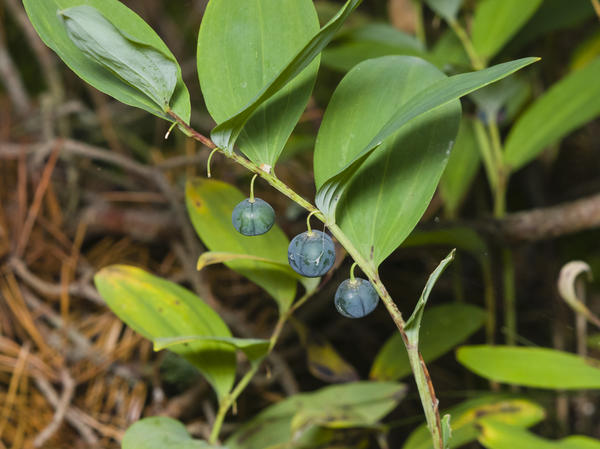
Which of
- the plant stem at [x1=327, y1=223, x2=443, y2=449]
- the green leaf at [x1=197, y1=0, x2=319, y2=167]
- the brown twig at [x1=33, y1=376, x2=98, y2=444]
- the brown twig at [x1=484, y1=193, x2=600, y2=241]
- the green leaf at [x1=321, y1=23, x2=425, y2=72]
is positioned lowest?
the plant stem at [x1=327, y1=223, x2=443, y2=449]

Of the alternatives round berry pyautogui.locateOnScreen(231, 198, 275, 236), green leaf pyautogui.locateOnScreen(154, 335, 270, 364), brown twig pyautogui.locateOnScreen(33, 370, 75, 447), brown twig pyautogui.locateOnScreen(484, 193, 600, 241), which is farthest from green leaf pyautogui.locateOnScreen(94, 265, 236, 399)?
brown twig pyautogui.locateOnScreen(484, 193, 600, 241)

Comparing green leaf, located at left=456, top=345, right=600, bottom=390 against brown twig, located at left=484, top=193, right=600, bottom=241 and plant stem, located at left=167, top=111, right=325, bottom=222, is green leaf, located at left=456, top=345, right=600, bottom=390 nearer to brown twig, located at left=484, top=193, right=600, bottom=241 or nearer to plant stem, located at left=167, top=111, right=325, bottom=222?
brown twig, located at left=484, top=193, right=600, bottom=241

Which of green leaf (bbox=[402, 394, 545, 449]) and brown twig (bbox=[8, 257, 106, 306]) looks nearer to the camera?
green leaf (bbox=[402, 394, 545, 449])

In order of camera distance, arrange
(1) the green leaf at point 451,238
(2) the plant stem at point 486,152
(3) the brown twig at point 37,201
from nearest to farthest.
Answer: (1) the green leaf at point 451,238 → (2) the plant stem at point 486,152 → (3) the brown twig at point 37,201

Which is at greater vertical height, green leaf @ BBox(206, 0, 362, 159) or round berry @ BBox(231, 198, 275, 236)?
green leaf @ BBox(206, 0, 362, 159)

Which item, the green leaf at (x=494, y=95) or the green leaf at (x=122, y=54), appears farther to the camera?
the green leaf at (x=494, y=95)

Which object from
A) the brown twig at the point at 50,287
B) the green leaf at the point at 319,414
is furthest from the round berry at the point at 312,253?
the brown twig at the point at 50,287

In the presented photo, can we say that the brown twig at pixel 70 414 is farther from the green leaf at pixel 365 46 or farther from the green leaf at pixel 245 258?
the green leaf at pixel 365 46
